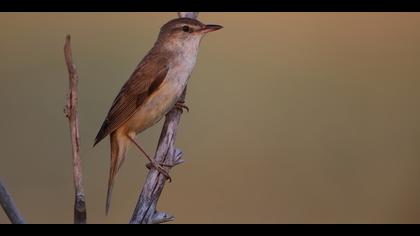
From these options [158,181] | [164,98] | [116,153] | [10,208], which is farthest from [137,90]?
[10,208]

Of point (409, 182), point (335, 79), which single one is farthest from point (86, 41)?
point (409, 182)

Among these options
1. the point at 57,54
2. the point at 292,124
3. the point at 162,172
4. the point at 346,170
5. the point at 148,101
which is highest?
the point at 57,54

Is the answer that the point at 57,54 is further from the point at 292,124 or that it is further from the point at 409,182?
the point at 409,182

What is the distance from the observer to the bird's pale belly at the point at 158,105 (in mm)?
4355

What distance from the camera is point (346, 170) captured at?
633 cm

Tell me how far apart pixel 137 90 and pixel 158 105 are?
8.4 inches

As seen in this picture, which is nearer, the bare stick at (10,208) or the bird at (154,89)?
the bare stick at (10,208)

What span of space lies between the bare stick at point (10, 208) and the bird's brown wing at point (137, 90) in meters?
1.98

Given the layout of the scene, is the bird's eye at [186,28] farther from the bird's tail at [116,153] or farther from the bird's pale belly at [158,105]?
the bird's tail at [116,153]

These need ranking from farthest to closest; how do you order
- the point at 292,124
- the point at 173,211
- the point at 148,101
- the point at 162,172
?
the point at 292,124 < the point at 173,211 < the point at 148,101 < the point at 162,172

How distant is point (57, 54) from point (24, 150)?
1421 millimetres

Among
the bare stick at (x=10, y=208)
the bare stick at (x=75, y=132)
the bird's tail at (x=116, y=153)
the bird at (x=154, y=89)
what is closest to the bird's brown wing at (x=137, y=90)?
the bird at (x=154, y=89)

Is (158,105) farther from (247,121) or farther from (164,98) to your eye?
(247,121)
